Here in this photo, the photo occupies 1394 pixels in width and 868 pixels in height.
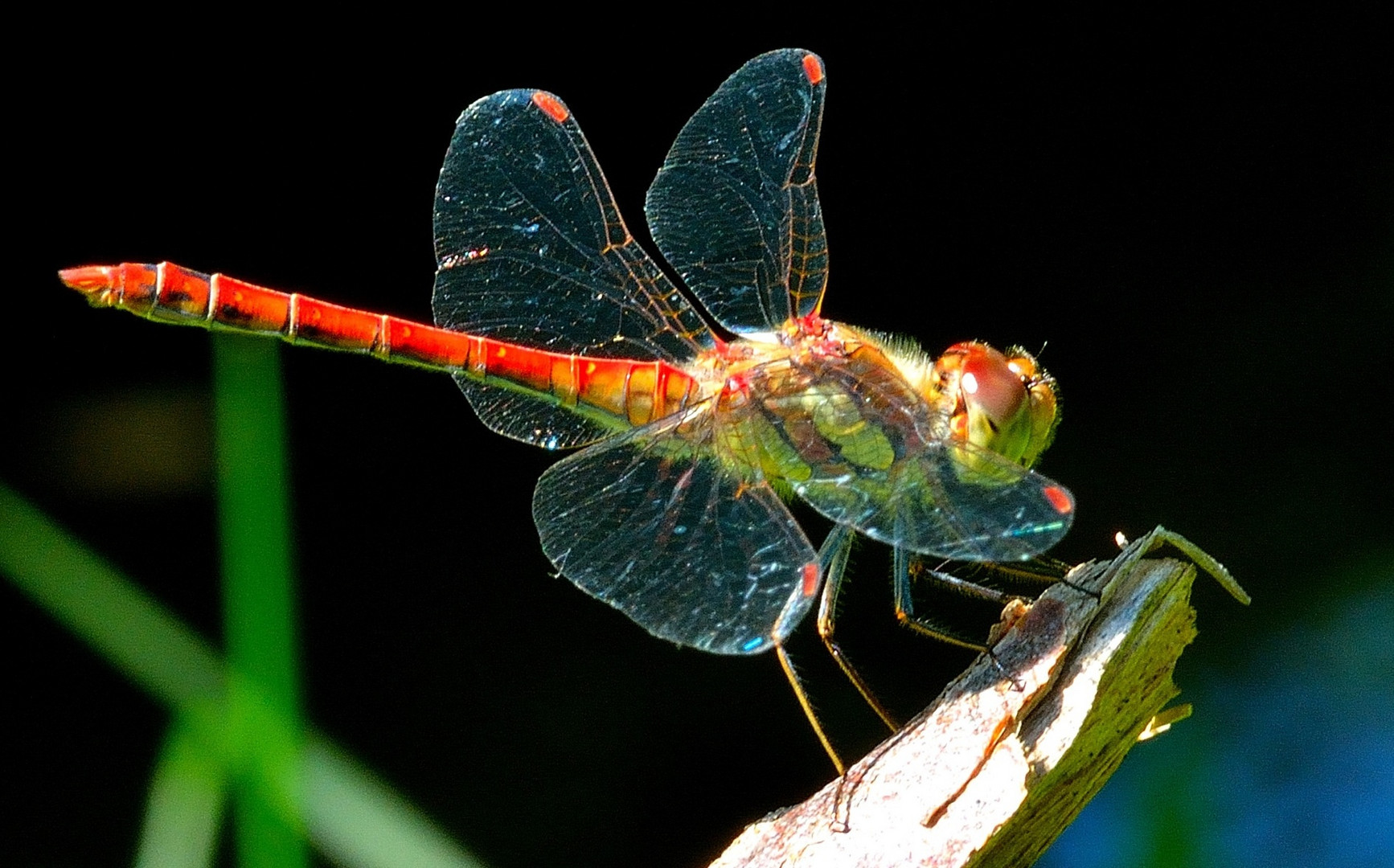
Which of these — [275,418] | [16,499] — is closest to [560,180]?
[275,418]

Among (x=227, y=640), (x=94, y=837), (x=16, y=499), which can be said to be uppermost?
(x=16, y=499)

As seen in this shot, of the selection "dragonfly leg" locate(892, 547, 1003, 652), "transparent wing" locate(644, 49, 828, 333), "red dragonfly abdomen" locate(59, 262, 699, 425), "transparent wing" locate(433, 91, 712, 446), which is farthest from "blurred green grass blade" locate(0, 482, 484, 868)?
"transparent wing" locate(644, 49, 828, 333)

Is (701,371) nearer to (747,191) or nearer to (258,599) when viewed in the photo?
(747,191)

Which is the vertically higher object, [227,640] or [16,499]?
[16,499]

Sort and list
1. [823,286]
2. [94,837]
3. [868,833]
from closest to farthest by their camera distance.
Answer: [868,833], [823,286], [94,837]

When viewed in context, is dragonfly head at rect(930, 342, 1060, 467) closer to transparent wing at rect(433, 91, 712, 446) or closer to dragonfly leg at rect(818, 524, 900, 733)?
dragonfly leg at rect(818, 524, 900, 733)

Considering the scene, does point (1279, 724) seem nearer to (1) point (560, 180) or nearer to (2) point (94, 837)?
(1) point (560, 180)
